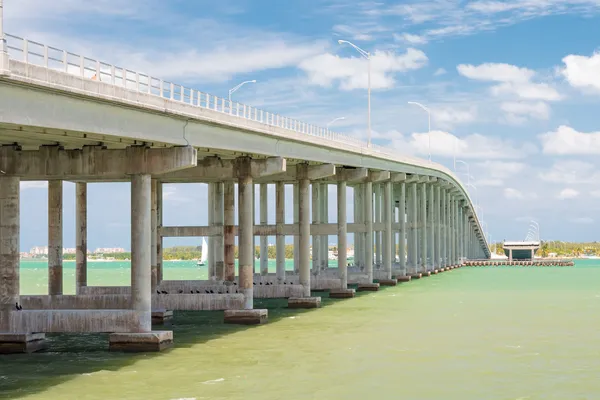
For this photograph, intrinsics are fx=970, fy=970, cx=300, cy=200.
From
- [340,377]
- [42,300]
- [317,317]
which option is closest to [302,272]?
[317,317]

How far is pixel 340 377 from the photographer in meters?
31.1

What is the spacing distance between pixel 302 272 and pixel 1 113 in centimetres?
3542

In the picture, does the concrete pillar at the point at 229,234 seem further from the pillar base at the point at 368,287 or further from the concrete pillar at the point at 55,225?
the pillar base at the point at 368,287

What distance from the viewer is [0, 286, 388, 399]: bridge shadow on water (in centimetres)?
3114

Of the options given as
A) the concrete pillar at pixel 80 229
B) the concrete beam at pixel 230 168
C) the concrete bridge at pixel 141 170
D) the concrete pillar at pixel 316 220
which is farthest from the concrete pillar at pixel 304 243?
the concrete pillar at pixel 316 220

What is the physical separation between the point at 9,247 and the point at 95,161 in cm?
534

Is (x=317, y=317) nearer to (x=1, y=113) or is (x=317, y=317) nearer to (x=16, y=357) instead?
(x=16, y=357)

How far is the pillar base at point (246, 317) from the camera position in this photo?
50.3 m

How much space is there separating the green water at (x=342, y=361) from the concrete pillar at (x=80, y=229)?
13314mm

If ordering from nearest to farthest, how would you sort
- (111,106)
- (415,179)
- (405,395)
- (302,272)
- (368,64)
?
(405,395)
(111,106)
(302,272)
(368,64)
(415,179)

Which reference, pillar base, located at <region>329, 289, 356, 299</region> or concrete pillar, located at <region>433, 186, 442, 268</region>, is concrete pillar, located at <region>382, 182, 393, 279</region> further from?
concrete pillar, located at <region>433, 186, 442, 268</region>

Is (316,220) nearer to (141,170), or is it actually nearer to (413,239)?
(413,239)

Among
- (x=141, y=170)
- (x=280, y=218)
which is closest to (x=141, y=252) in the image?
(x=141, y=170)

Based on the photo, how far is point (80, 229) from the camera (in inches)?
2640
